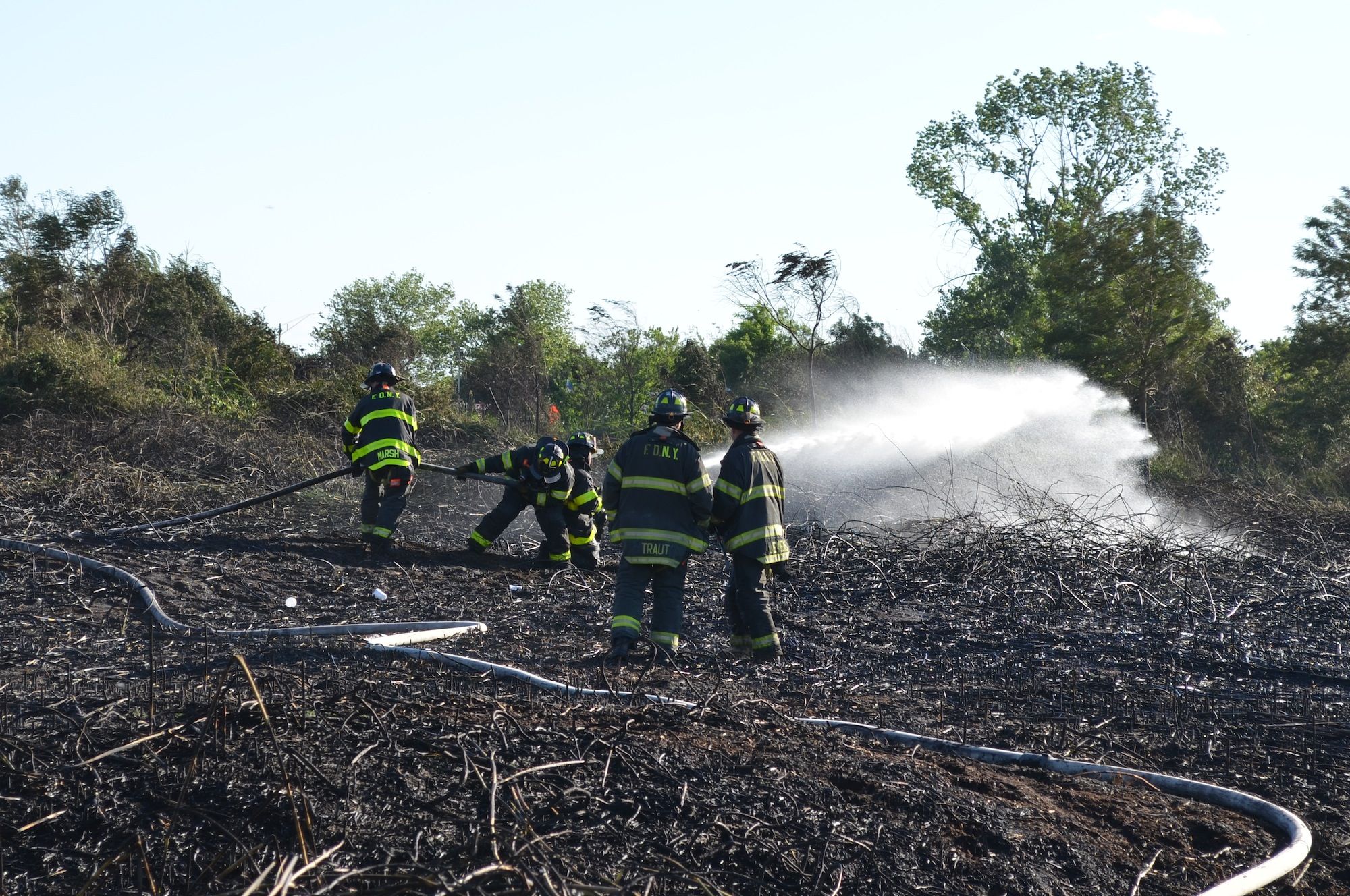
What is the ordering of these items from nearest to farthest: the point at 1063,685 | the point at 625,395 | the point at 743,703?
the point at 743,703 < the point at 1063,685 < the point at 625,395

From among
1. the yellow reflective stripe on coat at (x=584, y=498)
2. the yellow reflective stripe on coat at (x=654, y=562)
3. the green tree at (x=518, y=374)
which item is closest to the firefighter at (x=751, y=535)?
the yellow reflective stripe on coat at (x=654, y=562)

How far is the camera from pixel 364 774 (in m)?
3.61

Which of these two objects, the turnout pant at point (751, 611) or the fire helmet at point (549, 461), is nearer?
the turnout pant at point (751, 611)

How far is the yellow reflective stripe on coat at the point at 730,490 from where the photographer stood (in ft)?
23.4

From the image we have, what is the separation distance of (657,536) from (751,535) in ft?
1.87

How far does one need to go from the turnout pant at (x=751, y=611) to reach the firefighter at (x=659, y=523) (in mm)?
289

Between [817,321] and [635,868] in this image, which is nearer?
[635,868]

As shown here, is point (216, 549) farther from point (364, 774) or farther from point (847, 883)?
point (847, 883)

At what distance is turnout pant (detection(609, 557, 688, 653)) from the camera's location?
22.7ft

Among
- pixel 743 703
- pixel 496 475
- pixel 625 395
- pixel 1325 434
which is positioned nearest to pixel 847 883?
pixel 743 703

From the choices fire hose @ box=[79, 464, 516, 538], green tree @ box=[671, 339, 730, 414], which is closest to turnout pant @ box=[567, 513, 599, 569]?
fire hose @ box=[79, 464, 516, 538]

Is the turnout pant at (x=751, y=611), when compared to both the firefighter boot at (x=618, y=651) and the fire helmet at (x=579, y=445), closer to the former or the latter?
the firefighter boot at (x=618, y=651)

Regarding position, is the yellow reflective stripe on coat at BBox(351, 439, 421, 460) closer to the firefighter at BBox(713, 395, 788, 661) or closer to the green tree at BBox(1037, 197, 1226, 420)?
the firefighter at BBox(713, 395, 788, 661)

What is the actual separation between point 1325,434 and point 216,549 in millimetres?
20290
